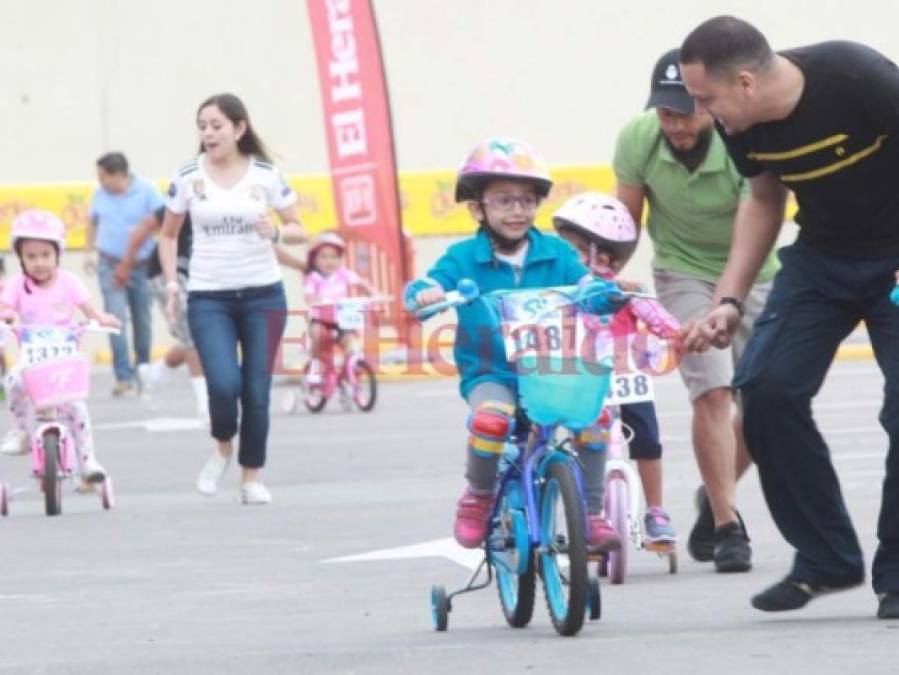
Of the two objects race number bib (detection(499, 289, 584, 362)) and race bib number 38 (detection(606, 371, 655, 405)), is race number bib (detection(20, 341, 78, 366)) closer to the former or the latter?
race bib number 38 (detection(606, 371, 655, 405))

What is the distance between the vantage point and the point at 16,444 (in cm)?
1455

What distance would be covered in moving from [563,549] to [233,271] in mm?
6087

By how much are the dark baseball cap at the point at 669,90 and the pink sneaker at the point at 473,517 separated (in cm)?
231

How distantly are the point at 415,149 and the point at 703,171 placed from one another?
2197 cm

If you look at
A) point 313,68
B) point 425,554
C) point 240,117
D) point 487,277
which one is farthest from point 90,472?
point 313,68

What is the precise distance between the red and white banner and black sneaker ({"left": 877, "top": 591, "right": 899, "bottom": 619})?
1841 cm

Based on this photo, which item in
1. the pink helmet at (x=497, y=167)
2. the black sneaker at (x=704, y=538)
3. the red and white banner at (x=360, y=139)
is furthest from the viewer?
the red and white banner at (x=360, y=139)

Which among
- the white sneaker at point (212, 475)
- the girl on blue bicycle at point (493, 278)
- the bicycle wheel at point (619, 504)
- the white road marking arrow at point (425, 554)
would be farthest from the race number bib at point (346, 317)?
the girl on blue bicycle at point (493, 278)

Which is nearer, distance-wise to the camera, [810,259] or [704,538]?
[810,259]

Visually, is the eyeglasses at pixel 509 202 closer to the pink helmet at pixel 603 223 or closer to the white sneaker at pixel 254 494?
the pink helmet at pixel 603 223

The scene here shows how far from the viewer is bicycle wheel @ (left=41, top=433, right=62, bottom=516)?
45.9ft

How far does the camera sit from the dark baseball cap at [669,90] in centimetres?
1038

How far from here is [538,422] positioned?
8320 mm

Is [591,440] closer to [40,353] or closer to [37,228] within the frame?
[40,353]
